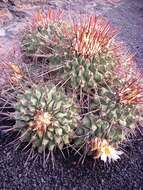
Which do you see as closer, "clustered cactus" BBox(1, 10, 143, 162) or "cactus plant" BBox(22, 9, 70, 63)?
"clustered cactus" BBox(1, 10, 143, 162)

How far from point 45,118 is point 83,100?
369 mm

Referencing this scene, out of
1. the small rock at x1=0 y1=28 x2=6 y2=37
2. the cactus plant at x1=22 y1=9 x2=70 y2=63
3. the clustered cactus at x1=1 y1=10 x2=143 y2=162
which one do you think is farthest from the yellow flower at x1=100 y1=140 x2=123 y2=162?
the small rock at x1=0 y1=28 x2=6 y2=37

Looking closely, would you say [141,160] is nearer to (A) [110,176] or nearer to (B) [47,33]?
(A) [110,176]

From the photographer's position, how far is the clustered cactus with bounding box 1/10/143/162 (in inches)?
98.8

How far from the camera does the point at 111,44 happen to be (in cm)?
284

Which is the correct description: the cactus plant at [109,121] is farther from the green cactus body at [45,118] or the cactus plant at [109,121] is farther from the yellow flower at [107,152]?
the green cactus body at [45,118]

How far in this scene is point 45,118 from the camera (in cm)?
244

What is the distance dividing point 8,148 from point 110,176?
2.21 feet

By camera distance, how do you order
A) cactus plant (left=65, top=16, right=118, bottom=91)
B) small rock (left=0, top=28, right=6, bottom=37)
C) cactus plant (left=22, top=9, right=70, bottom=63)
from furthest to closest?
small rock (left=0, top=28, right=6, bottom=37) < cactus plant (left=22, top=9, right=70, bottom=63) < cactus plant (left=65, top=16, right=118, bottom=91)

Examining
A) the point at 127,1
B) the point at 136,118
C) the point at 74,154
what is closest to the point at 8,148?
the point at 74,154

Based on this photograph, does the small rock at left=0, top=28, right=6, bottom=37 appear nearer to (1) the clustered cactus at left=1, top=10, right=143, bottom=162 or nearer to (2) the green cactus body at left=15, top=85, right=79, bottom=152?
(1) the clustered cactus at left=1, top=10, right=143, bottom=162

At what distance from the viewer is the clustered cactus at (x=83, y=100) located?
2510mm

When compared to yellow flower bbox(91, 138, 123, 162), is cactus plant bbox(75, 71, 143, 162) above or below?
above

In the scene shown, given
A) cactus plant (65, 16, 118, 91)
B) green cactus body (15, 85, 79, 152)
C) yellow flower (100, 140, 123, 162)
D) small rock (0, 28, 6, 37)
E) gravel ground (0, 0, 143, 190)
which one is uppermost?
cactus plant (65, 16, 118, 91)
